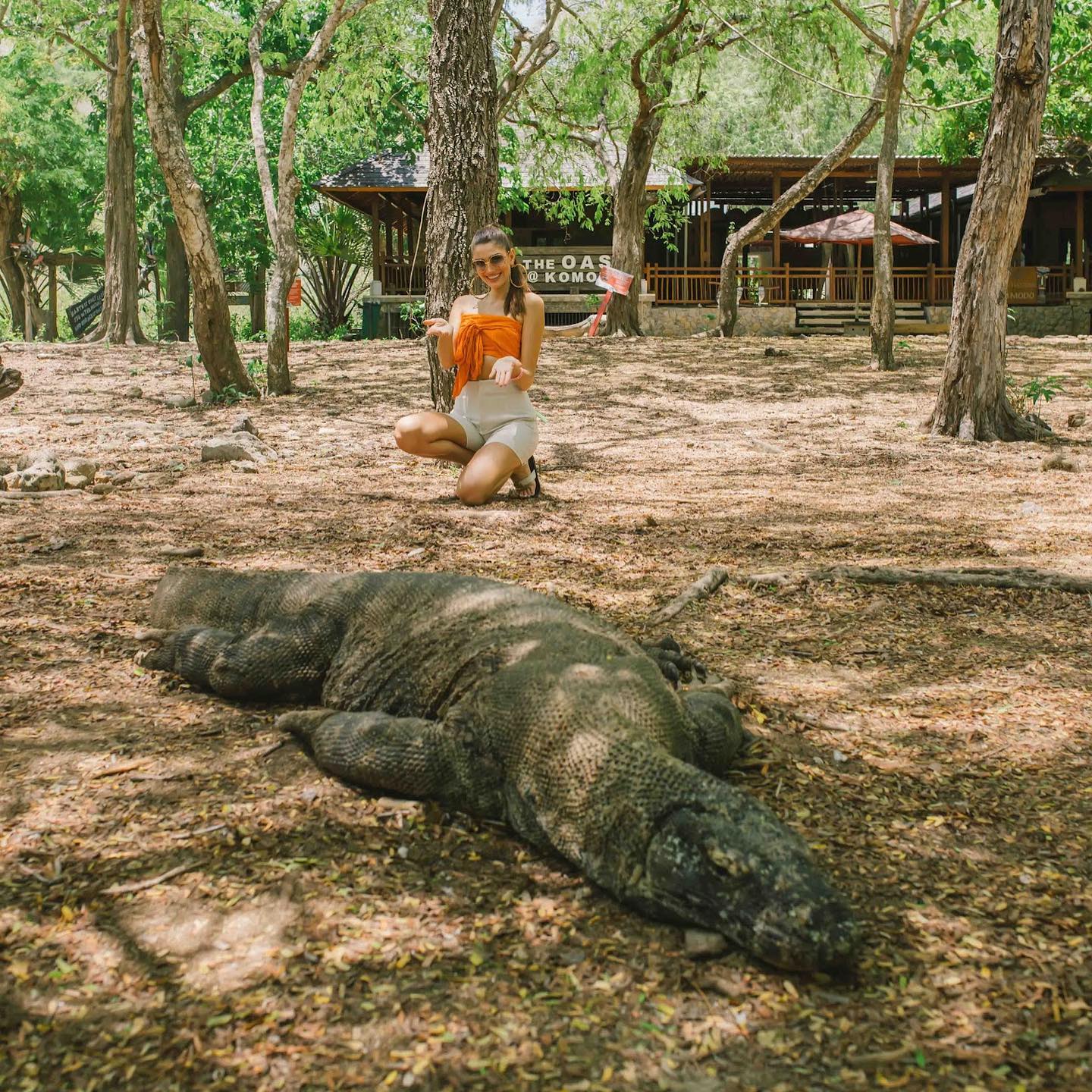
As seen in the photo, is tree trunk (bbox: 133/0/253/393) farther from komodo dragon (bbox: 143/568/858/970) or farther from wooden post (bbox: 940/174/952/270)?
wooden post (bbox: 940/174/952/270)

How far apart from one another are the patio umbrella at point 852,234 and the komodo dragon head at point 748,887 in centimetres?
2315

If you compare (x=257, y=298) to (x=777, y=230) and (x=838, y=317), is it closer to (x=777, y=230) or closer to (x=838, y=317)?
(x=777, y=230)

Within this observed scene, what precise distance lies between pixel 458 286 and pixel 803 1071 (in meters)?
6.45

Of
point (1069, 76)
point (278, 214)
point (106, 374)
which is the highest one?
→ point (1069, 76)

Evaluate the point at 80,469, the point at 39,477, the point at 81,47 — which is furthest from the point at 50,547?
the point at 81,47

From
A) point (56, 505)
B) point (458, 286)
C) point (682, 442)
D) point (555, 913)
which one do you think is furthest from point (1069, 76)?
point (555, 913)

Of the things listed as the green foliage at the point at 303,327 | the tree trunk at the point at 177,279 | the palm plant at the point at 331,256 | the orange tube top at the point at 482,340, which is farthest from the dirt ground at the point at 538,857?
the green foliage at the point at 303,327

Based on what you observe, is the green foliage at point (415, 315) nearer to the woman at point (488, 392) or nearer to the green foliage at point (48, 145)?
the green foliage at point (48, 145)

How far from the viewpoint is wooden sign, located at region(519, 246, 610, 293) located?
25625 millimetres

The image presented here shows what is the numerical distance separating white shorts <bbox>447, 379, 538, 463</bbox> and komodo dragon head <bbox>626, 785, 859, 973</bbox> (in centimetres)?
403

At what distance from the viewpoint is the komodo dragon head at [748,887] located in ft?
6.56

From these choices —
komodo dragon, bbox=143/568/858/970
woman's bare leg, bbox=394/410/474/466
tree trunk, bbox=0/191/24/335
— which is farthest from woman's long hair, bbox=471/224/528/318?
tree trunk, bbox=0/191/24/335

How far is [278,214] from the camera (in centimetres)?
1117

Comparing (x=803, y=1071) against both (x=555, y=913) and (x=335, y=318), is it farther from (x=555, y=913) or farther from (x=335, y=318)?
(x=335, y=318)
